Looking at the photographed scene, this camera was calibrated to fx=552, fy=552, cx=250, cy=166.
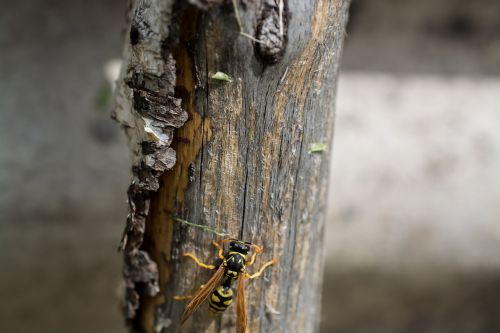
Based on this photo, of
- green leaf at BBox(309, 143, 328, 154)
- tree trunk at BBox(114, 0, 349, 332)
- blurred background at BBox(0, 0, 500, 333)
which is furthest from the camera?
blurred background at BBox(0, 0, 500, 333)

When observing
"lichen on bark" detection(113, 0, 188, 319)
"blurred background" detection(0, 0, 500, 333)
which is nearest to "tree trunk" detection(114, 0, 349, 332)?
"lichen on bark" detection(113, 0, 188, 319)

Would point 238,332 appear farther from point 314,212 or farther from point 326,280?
point 326,280

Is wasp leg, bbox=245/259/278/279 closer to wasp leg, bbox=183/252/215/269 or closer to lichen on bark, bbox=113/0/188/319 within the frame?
wasp leg, bbox=183/252/215/269

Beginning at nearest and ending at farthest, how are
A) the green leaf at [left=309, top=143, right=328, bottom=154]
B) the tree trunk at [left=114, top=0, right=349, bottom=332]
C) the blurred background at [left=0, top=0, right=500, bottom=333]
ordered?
the tree trunk at [left=114, top=0, right=349, bottom=332]
the green leaf at [left=309, top=143, right=328, bottom=154]
the blurred background at [left=0, top=0, right=500, bottom=333]

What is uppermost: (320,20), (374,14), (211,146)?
(374,14)

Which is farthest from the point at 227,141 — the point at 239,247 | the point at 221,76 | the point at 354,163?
the point at 354,163

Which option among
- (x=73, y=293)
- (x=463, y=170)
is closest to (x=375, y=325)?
(x=463, y=170)

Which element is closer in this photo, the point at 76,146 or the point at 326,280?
the point at 76,146
